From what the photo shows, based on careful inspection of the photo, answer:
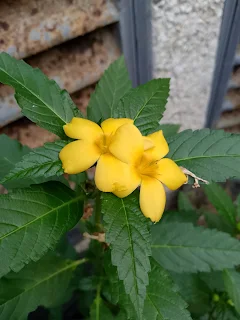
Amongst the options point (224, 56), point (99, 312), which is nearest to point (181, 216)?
point (99, 312)

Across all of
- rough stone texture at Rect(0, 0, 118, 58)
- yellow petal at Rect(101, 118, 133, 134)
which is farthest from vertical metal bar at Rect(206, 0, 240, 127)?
yellow petal at Rect(101, 118, 133, 134)

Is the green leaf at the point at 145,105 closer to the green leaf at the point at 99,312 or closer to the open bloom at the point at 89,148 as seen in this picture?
the open bloom at the point at 89,148

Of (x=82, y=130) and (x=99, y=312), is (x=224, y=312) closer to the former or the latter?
(x=99, y=312)

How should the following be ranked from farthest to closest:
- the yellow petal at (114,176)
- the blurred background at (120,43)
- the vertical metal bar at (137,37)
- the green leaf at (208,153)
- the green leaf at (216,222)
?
the green leaf at (216,222) → the vertical metal bar at (137,37) → the blurred background at (120,43) → the green leaf at (208,153) → the yellow petal at (114,176)

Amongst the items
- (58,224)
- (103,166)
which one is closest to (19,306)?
(58,224)

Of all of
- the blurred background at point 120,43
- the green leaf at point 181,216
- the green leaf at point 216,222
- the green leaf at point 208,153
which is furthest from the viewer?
the green leaf at point 216,222

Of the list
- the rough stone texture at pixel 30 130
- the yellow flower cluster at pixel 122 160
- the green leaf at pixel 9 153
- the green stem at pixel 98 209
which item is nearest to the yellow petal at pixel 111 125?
the yellow flower cluster at pixel 122 160
